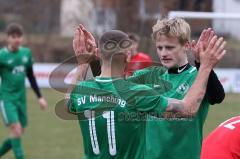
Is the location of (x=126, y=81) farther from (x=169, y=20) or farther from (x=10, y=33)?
(x=10, y=33)

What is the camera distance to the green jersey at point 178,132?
4.37 metres

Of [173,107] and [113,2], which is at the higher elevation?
[173,107]

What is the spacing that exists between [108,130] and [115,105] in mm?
173

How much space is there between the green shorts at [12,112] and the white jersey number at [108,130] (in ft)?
18.1

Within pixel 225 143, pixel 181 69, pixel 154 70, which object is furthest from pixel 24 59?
pixel 225 143

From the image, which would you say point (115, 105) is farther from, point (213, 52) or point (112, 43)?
point (213, 52)

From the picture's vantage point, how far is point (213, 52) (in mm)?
3754

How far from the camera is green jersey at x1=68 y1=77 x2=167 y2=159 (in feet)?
13.5

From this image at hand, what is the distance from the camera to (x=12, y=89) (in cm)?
997

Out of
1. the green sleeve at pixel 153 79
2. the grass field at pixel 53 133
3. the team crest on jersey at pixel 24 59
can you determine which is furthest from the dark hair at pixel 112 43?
the team crest on jersey at pixel 24 59

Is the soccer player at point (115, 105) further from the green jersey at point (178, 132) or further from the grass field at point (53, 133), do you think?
the grass field at point (53, 133)

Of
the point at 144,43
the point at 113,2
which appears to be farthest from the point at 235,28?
the point at 113,2

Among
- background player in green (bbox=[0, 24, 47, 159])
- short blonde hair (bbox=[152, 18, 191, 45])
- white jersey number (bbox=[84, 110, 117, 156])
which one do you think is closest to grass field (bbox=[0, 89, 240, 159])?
background player in green (bbox=[0, 24, 47, 159])

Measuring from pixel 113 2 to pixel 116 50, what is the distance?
2821 cm
